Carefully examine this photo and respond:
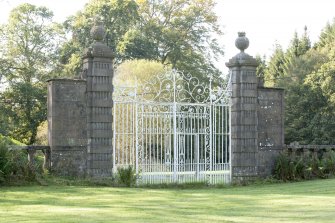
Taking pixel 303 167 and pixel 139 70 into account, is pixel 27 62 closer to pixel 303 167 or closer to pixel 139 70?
pixel 139 70

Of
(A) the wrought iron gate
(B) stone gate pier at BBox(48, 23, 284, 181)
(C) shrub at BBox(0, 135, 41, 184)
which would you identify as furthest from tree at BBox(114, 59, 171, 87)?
(C) shrub at BBox(0, 135, 41, 184)

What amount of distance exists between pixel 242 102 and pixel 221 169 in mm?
1756

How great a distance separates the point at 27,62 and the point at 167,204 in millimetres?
30545

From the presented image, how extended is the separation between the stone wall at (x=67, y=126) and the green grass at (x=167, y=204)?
94 centimetres

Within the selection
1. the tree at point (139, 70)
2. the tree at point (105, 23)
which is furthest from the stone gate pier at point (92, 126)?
the tree at point (105, 23)

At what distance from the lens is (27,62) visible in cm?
3947

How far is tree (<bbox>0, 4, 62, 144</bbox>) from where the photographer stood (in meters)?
35.5

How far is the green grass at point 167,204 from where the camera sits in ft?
28.3

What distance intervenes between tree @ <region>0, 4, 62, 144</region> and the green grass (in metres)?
22.9

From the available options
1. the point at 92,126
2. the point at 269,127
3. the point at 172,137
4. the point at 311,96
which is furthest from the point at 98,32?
the point at 311,96

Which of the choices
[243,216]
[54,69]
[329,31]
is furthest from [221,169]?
[329,31]

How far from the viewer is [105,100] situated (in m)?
14.4

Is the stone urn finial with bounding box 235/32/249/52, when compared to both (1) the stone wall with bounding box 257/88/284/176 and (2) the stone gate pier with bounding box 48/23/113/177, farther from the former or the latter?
(2) the stone gate pier with bounding box 48/23/113/177

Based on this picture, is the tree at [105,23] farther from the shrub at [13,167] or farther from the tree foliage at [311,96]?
the shrub at [13,167]
